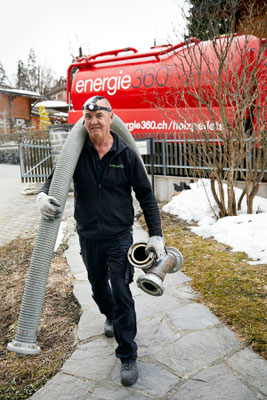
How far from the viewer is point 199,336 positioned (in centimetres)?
280

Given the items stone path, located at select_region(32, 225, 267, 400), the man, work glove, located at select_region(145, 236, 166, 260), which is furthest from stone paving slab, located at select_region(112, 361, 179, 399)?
work glove, located at select_region(145, 236, 166, 260)

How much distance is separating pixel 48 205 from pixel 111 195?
18.0 inches

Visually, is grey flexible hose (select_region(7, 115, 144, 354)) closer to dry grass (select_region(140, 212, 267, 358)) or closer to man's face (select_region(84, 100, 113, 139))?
man's face (select_region(84, 100, 113, 139))

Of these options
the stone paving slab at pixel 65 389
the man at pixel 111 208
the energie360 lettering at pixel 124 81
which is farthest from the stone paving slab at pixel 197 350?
the energie360 lettering at pixel 124 81

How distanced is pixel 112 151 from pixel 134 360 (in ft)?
4.84

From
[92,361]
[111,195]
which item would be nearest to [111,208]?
[111,195]

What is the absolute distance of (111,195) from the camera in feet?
8.07

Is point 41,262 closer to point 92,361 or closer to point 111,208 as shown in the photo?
point 111,208

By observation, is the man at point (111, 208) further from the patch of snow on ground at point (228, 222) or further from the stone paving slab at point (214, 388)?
the patch of snow on ground at point (228, 222)

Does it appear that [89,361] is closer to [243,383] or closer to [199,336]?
[199,336]

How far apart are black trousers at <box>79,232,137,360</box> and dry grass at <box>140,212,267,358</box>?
0.99 meters

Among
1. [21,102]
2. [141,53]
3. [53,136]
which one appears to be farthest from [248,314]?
[21,102]

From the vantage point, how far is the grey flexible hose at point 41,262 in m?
2.44

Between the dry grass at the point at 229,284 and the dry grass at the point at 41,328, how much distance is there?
137 centimetres
